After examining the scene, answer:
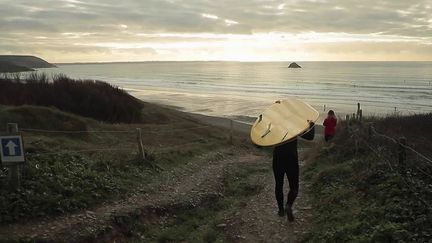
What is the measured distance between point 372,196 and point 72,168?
672cm

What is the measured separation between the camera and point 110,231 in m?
8.05

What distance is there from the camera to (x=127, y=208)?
9.06 m

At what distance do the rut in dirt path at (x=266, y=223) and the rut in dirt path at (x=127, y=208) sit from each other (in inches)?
60.6

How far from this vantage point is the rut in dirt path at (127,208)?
750cm

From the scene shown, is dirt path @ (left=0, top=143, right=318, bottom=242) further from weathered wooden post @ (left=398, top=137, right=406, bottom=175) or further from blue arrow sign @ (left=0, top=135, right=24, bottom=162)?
weathered wooden post @ (left=398, top=137, right=406, bottom=175)

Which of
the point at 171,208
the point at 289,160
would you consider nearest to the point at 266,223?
the point at 289,160

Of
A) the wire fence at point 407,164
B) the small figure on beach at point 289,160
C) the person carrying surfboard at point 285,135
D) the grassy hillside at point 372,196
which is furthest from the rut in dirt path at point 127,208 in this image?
the wire fence at point 407,164

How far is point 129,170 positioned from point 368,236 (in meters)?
7.10

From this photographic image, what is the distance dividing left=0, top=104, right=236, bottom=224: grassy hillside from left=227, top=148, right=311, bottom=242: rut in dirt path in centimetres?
286

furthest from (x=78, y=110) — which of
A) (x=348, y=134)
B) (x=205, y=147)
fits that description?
(x=348, y=134)

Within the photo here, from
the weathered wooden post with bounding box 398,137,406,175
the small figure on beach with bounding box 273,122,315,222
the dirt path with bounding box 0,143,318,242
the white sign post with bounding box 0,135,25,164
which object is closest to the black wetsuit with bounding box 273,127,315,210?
the small figure on beach with bounding box 273,122,315,222

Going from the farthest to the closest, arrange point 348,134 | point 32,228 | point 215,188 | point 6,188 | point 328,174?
point 348,134 < point 215,188 < point 328,174 < point 6,188 < point 32,228

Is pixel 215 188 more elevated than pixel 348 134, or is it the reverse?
pixel 348 134

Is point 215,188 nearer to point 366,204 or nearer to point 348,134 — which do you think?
point 366,204
